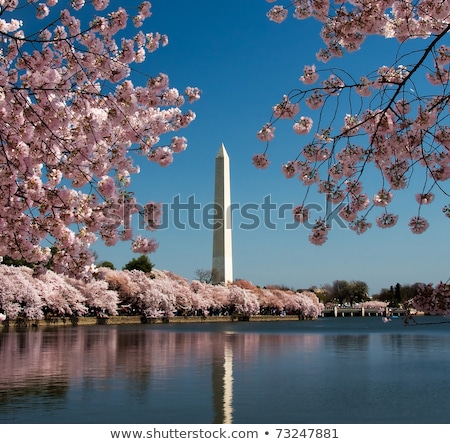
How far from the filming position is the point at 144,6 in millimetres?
8023

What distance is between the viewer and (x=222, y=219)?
5691cm

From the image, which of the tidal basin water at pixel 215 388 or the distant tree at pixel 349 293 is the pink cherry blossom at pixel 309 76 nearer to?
the tidal basin water at pixel 215 388

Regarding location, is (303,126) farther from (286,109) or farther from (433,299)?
(433,299)

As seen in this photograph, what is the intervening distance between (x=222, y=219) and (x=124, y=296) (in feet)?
38.6

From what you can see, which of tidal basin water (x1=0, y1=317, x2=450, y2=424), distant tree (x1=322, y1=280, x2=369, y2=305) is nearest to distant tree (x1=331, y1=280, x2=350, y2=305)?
distant tree (x1=322, y1=280, x2=369, y2=305)

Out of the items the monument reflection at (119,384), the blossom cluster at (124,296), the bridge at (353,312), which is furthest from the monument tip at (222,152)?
the bridge at (353,312)

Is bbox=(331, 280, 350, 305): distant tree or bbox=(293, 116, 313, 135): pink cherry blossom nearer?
bbox=(293, 116, 313, 135): pink cherry blossom

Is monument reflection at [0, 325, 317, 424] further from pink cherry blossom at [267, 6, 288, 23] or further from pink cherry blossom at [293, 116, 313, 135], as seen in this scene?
pink cherry blossom at [267, 6, 288, 23]

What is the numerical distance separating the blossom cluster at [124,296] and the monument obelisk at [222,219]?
6466 millimetres

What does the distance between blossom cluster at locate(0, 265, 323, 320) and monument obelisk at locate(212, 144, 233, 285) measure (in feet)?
21.2

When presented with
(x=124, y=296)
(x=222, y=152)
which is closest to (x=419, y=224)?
(x=222, y=152)

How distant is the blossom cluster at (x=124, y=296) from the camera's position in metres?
44.3

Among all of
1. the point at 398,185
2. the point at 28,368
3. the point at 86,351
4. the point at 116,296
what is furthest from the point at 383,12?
the point at 116,296

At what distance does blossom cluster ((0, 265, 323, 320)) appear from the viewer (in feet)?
145
